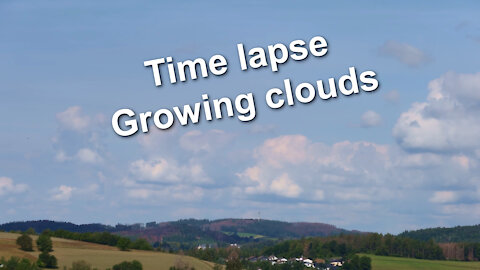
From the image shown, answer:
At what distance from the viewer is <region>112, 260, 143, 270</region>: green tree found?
182750 millimetres

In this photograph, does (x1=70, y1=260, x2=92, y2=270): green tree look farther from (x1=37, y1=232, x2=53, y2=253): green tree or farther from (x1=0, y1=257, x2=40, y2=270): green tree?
(x1=37, y1=232, x2=53, y2=253): green tree

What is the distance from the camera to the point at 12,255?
179 metres

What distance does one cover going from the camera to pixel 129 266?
18500cm

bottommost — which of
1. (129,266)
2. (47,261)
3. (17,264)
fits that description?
(129,266)

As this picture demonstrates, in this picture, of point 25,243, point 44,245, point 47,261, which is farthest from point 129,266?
point 25,243

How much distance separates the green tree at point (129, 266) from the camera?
18275 cm

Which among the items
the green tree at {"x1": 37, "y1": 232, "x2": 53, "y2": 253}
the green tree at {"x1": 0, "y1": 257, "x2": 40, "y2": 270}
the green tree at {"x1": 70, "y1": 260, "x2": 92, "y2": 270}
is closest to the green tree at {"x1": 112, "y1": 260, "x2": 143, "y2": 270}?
the green tree at {"x1": 70, "y1": 260, "x2": 92, "y2": 270}

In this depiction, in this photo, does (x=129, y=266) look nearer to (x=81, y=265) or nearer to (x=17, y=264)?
(x=81, y=265)

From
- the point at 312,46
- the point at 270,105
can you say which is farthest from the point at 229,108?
the point at 312,46

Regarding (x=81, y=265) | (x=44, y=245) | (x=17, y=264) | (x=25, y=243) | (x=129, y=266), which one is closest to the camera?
(x=17, y=264)

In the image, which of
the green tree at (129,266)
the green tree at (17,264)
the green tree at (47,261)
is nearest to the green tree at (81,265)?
the green tree at (47,261)

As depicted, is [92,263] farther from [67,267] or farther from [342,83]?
[342,83]

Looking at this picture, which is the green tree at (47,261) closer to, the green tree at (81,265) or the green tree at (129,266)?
the green tree at (81,265)

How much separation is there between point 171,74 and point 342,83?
18.0m
